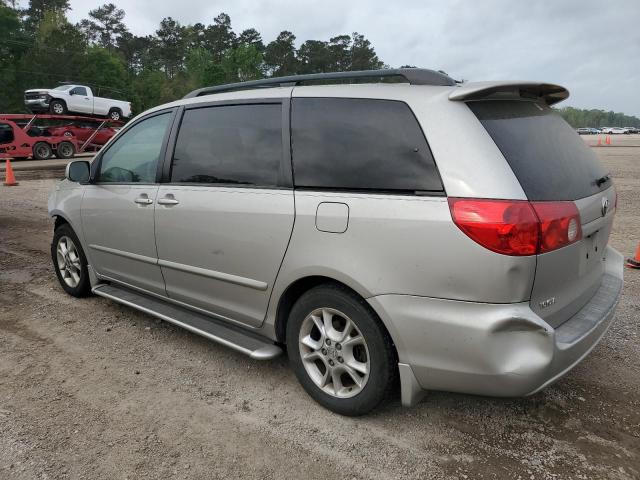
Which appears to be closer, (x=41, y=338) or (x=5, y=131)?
(x=41, y=338)

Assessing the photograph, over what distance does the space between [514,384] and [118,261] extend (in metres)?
3.14

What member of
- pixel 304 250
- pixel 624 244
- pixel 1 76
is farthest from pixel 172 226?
pixel 1 76

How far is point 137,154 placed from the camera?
3.98 m

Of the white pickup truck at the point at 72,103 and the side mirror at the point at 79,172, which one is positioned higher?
the white pickup truck at the point at 72,103

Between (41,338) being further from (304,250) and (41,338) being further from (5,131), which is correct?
(5,131)

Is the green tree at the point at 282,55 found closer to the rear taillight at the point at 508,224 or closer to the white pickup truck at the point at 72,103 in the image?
the white pickup truck at the point at 72,103

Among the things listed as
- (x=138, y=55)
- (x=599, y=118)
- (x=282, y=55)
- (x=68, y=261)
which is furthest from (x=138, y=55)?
(x=599, y=118)

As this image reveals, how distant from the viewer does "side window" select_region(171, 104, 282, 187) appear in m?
3.05

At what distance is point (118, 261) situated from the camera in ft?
13.5

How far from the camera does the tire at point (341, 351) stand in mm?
2580

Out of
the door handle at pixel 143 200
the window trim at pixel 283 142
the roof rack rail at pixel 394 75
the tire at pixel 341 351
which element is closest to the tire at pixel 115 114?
the door handle at pixel 143 200

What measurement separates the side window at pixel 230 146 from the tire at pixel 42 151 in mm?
22029

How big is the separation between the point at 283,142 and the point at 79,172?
7.51 feet

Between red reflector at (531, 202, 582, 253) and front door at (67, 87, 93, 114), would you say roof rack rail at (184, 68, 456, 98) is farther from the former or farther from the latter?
front door at (67, 87, 93, 114)
